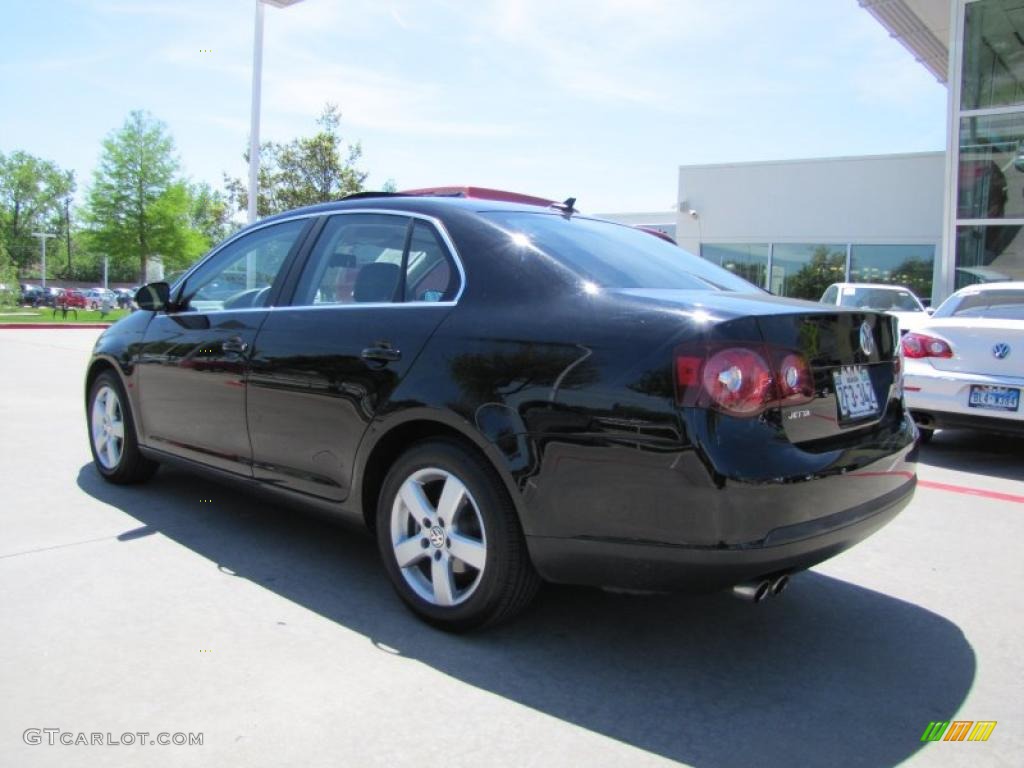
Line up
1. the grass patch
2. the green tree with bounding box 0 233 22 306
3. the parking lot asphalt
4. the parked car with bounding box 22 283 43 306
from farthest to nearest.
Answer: the parked car with bounding box 22 283 43 306 → the green tree with bounding box 0 233 22 306 → the grass patch → the parking lot asphalt

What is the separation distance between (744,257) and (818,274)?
1.94 meters

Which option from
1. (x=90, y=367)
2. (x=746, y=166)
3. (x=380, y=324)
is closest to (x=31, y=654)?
(x=380, y=324)

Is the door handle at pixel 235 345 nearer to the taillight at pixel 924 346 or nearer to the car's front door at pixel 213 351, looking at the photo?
the car's front door at pixel 213 351

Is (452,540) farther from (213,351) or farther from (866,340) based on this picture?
(213,351)

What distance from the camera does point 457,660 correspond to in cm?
292

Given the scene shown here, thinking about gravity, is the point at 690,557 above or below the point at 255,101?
below

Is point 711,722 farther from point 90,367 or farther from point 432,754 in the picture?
point 90,367

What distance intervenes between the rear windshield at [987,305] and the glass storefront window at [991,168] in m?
10.1

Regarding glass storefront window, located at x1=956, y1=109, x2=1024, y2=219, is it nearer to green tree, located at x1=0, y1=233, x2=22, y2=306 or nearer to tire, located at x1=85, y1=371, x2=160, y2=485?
tire, located at x1=85, y1=371, x2=160, y2=485

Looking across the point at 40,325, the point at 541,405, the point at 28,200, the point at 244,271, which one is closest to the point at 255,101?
the point at 40,325

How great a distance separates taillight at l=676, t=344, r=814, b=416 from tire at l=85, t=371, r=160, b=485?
3.61 metres

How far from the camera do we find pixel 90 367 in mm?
5312

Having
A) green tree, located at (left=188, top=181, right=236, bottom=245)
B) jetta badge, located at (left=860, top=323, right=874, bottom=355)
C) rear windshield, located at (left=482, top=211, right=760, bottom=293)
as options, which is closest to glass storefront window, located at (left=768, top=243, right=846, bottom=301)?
rear windshield, located at (left=482, top=211, right=760, bottom=293)

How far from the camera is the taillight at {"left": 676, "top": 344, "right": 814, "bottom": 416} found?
98.7 inches
